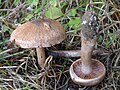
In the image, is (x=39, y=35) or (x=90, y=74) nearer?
(x=39, y=35)

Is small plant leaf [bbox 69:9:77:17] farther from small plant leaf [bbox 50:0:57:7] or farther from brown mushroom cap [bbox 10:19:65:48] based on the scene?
brown mushroom cap [bbox 10:19:65:48]

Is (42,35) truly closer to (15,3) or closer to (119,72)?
(119,72)

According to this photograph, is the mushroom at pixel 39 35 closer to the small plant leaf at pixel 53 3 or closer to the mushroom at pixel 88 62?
the mushroom at pixel 88 62

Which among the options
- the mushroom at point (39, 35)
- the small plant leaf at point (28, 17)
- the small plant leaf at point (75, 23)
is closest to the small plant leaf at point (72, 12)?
the small plant leaf at point (75, 23)

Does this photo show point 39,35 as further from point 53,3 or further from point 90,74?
point 53,3

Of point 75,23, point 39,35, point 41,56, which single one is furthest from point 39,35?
point 75,23

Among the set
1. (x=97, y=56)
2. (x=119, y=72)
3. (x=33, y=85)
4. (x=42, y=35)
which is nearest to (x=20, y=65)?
(x=33, y=85)
